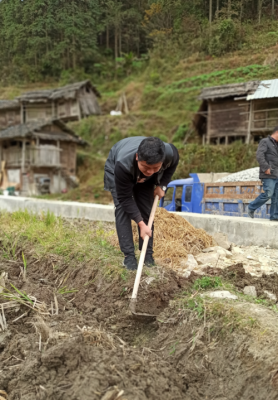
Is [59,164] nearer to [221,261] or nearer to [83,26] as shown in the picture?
[83,26]

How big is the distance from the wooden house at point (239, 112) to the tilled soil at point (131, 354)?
778cm

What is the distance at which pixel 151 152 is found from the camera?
2873 millimetres

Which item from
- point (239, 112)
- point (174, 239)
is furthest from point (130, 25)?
point (239, 112)

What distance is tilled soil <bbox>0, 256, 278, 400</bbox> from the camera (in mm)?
2006

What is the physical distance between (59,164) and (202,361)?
80.9ft

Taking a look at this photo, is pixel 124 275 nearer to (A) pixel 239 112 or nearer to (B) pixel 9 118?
(A) pixel 239 112

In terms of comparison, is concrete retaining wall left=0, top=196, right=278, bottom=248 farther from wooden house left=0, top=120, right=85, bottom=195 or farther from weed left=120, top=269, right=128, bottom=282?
wooden house left=0, top=120, right=85, bottom=195

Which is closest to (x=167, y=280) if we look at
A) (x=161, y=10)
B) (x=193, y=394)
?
(x=193, y=394)

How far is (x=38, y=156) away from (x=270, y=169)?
69.4 ft

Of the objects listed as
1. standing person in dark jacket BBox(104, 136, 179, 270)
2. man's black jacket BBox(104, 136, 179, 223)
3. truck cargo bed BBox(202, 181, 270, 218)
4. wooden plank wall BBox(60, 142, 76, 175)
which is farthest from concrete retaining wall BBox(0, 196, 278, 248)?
wooden plank wall BBox(60, 142, 76, 175)

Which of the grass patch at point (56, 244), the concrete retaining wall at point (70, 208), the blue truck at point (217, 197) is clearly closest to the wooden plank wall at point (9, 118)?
the concrete retaining wall at point (70, 208)

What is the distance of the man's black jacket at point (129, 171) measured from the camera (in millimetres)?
3172

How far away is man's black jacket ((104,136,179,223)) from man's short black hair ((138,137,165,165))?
0.26 metres

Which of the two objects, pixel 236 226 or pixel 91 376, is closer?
pixel 91 376
